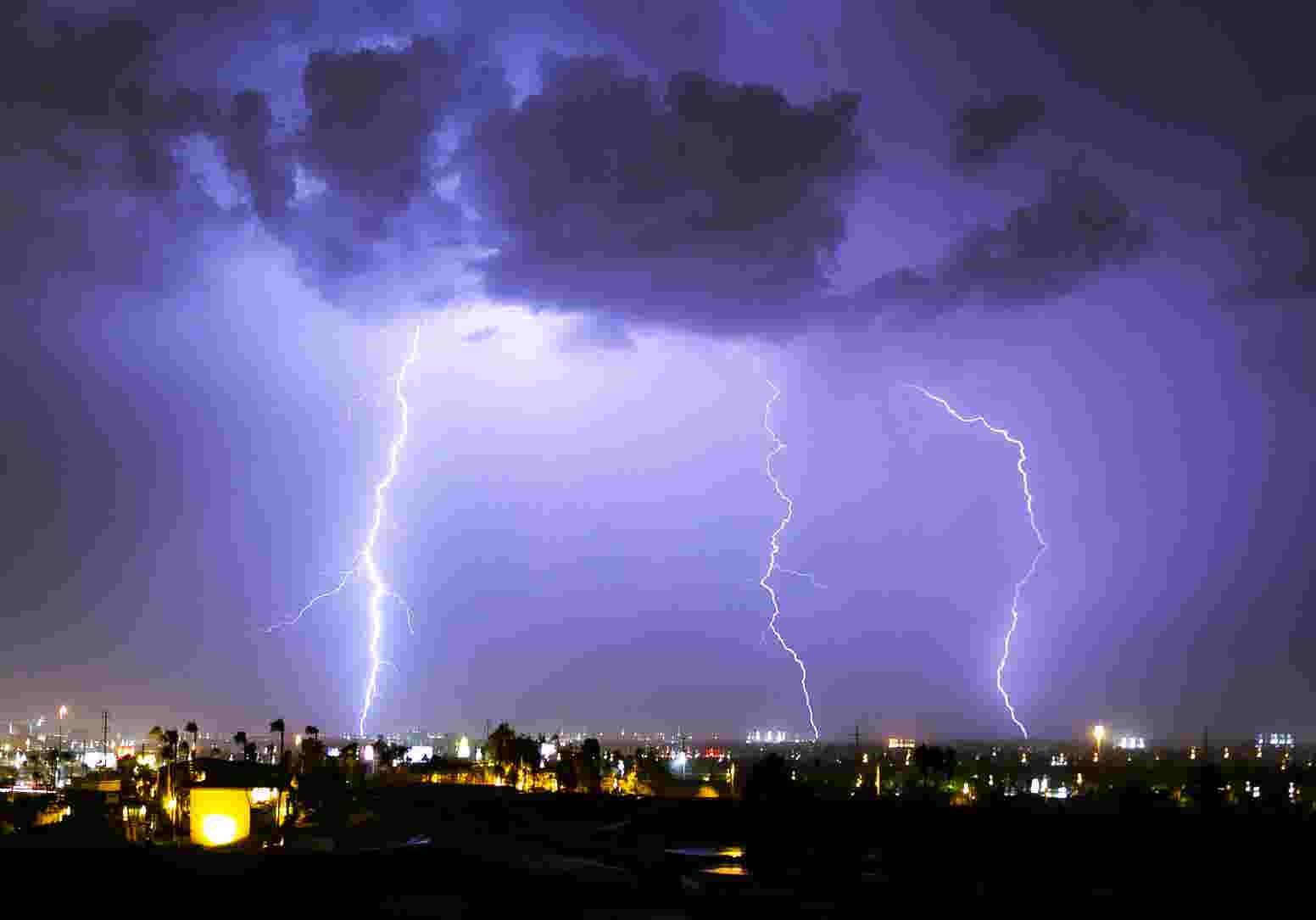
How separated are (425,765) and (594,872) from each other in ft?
206

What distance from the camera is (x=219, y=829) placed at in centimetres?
2697

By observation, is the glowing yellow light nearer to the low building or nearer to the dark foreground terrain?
the low building

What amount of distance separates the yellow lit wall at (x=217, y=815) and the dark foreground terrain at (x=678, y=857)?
1.55 metres

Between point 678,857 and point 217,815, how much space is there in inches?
385

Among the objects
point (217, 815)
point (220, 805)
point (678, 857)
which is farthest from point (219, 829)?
point (678, 857)

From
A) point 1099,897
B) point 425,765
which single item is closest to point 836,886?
point 1099,897

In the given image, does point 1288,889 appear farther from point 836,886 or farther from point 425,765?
point 425,765

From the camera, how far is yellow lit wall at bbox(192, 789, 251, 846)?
88.2 feet

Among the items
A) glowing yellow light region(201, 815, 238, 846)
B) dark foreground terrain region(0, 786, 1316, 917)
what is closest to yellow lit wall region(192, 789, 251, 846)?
glowing yellow light region(201, 815, 238, 846)

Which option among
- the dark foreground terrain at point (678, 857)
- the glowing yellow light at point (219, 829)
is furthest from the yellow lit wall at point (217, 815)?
the dark foreground terrain at point (678, 857)

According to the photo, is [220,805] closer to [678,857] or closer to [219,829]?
[219,829]

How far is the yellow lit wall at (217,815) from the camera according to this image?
2688 cm

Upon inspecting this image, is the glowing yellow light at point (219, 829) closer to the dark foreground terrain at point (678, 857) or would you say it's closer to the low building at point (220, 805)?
the low building at point (220, 805)

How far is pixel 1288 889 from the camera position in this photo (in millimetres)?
25594
